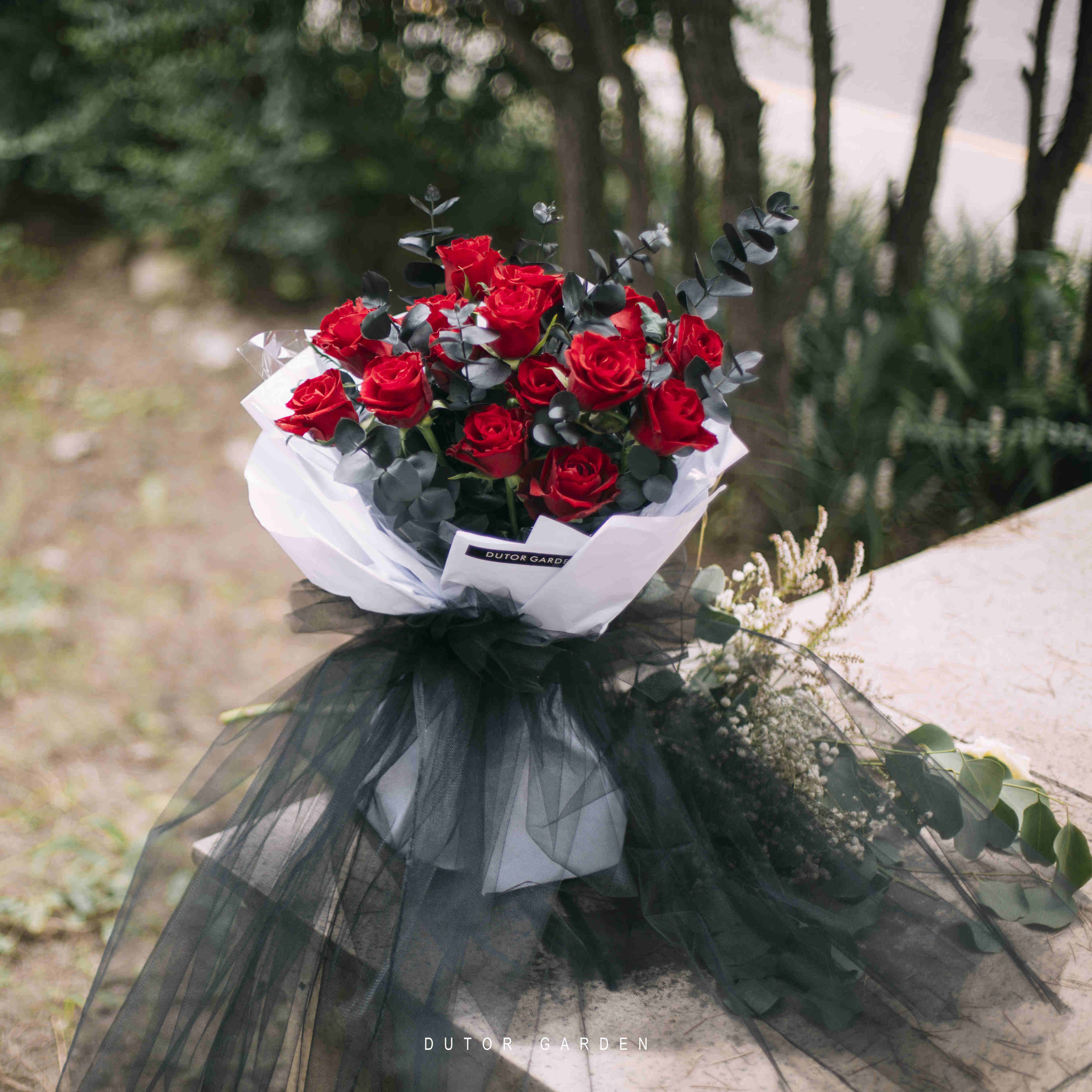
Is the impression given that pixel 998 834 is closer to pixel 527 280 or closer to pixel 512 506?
pixel 512 506

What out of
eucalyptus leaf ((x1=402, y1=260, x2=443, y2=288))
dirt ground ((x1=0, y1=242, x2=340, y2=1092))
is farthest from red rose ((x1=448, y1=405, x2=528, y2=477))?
dirt ground ((x1=0, y1=242, x2=340, y2=1092))

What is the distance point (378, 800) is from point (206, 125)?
3.49m

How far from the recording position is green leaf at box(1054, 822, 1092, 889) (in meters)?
0.96

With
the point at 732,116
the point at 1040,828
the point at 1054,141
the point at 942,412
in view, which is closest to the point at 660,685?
the point at 1040,828

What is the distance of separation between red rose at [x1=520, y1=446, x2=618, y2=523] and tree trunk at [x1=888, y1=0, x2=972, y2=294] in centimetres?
199

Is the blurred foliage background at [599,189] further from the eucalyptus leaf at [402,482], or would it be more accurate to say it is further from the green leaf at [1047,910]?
the eucalyptus leaf at [402,482]

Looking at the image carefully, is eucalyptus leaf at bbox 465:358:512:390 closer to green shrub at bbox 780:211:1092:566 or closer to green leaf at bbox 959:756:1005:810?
green leaf at bbox 959:756:1005:810

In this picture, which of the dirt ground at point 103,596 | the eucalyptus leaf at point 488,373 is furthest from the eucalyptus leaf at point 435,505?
the dirt ground at point 103,596

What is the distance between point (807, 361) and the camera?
107 inches

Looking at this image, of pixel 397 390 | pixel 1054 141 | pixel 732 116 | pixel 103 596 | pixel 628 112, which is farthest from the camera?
pixel 103 596

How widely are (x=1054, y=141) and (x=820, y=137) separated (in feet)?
2.59

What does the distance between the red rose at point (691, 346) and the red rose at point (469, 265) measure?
0.65ft

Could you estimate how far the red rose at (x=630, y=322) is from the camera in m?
0.85

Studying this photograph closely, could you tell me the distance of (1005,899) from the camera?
902 mm
